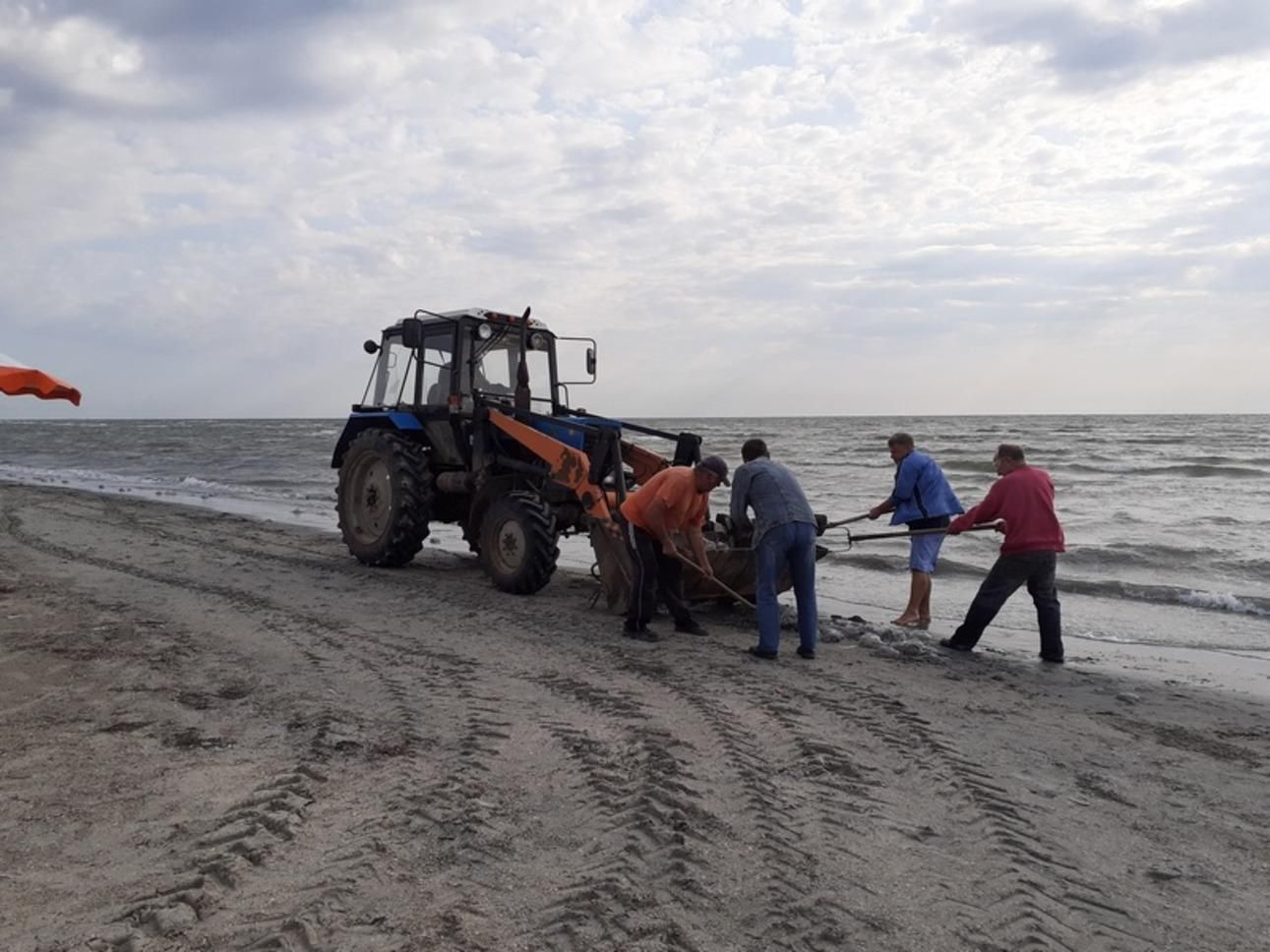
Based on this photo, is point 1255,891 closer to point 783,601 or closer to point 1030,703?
point 1030,703

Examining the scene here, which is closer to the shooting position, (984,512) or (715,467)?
(715,467)

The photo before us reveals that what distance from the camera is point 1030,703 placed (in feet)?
19.7

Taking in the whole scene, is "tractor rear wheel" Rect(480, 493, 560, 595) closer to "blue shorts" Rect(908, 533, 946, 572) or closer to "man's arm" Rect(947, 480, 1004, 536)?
"blue shorts" Rect(908, 533, 946, 572)

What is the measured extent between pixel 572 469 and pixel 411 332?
8.10 feet

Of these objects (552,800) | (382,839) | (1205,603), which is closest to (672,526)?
(552,800)

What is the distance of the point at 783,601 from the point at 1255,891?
6.07 m

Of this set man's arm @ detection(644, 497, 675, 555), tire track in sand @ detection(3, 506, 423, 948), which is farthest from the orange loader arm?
tire track in sand @ detection(3, 506, 423, 948)

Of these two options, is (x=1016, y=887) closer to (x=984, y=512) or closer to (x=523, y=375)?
(x=984, y=512)

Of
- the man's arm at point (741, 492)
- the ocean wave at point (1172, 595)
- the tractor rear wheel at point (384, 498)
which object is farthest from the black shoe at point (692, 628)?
the ocean wave at point (1172, 595)

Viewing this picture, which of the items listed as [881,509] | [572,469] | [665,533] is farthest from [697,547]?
[881,509]

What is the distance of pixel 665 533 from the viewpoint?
708 centimetres

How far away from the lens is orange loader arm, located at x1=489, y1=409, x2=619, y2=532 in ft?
25.7

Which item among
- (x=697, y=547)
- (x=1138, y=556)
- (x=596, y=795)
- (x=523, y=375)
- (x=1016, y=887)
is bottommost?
(x=1138, y=556)

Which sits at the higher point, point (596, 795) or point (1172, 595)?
point (596, 795)
